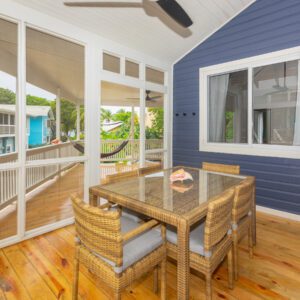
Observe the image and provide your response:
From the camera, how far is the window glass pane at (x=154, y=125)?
13.4ft

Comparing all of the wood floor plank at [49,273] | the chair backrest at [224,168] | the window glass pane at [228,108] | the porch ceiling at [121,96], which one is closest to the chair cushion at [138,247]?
the wood floor plank at [49,273]

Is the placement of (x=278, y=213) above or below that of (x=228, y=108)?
below

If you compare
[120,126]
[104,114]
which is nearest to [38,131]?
[104,114]

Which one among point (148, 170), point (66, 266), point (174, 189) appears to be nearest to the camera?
point (174, 189)

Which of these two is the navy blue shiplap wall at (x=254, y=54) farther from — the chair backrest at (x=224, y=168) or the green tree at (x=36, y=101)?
the green tree at (x=36, y=101)

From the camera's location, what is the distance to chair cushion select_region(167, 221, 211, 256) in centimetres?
145

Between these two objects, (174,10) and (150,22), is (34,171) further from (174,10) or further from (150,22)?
(150,22)

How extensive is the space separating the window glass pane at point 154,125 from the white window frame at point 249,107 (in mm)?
789

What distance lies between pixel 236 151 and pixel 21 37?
3.29 meters

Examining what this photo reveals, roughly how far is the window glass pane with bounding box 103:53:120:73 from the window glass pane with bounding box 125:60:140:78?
7.5 inches

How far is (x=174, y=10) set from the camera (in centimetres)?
199

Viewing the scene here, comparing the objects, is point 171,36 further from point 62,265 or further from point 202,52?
point 62,265

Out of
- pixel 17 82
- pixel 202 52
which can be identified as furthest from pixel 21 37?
pixel 202 52

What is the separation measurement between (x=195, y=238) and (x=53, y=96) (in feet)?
7.51
